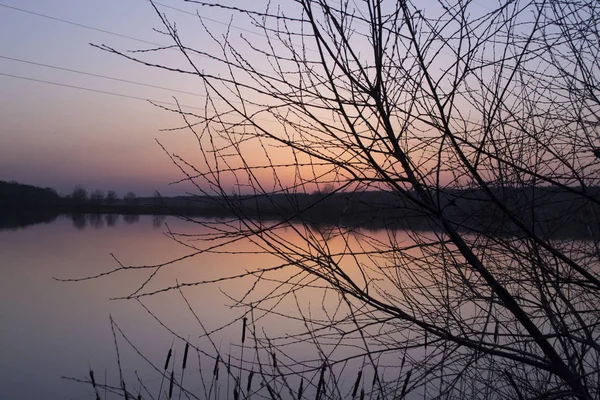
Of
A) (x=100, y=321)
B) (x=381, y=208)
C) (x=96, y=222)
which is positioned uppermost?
(x=381, y=208)

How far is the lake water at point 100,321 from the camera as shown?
813 cm

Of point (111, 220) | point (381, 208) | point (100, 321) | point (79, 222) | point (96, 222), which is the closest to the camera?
point (381, 208)

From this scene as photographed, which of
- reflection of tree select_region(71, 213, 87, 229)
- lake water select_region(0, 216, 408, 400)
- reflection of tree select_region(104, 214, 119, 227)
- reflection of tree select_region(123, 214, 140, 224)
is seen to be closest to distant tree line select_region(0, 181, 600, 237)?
lake water select_region(0, 216, 408, 400)

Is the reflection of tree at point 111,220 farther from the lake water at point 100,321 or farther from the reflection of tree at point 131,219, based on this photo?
the lake water at point 100,321

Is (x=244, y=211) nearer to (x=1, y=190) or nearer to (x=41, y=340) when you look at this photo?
(x=41, y=340)

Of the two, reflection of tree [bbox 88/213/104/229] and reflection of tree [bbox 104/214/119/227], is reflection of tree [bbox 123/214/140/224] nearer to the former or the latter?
reflection of tree [bbox 104/214/119/227]

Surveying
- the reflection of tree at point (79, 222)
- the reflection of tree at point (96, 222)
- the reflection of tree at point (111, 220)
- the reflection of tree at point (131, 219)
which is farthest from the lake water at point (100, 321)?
the reflection of tree at point (131, 219)

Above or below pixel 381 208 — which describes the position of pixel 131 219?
below

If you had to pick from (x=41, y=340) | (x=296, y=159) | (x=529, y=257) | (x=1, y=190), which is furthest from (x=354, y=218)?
(x=1, y=190)

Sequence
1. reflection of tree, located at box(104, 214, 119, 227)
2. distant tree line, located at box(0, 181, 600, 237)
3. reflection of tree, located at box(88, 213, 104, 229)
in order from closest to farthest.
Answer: distant tree line, located at box(0, 181, 600, 237) → reflection of tree, located at box(88, 213, 104, 229) → reflection of tree, located at box(104, 214, 119, 227)

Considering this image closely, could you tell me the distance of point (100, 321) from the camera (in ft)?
36.0

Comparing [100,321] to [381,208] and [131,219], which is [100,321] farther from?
[131,219]

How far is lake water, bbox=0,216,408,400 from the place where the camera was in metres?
8.13

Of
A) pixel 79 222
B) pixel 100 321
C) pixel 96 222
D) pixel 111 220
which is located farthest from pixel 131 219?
pixel 100 321
